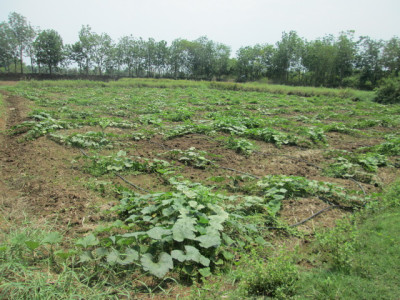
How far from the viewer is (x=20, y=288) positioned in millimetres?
1534

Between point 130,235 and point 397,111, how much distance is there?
16.8 meters

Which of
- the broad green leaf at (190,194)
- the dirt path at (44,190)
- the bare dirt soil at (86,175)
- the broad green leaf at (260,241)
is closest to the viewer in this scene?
the broad green leaf at (260,241)

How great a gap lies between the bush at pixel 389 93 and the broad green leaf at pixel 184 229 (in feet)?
76.4

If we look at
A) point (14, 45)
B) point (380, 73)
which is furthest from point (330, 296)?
point (14, 45)

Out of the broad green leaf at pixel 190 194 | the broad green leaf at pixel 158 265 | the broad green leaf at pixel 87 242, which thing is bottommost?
the broad green leaf at pixel 158 265

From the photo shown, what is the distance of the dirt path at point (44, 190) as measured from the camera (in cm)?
260

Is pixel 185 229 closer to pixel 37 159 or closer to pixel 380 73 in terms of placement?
pixel 37 159

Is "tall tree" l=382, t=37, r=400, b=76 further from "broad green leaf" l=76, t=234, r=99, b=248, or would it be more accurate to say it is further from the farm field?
"broad green leaf" l=76, t=234, r=99, b=248

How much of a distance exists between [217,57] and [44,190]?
6558cm

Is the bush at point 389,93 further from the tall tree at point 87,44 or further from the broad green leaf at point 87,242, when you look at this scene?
the tall tree at point 87,44

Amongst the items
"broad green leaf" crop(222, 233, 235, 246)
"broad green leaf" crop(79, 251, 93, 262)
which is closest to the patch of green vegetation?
"broad green leaf" crop(222, 233, 235, 246)

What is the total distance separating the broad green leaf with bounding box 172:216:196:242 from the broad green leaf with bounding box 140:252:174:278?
177mm

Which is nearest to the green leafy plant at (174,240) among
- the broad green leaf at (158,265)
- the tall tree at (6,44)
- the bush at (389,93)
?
the broad green leaf at (158,265)

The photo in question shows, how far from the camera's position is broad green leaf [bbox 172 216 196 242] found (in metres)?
1.92
